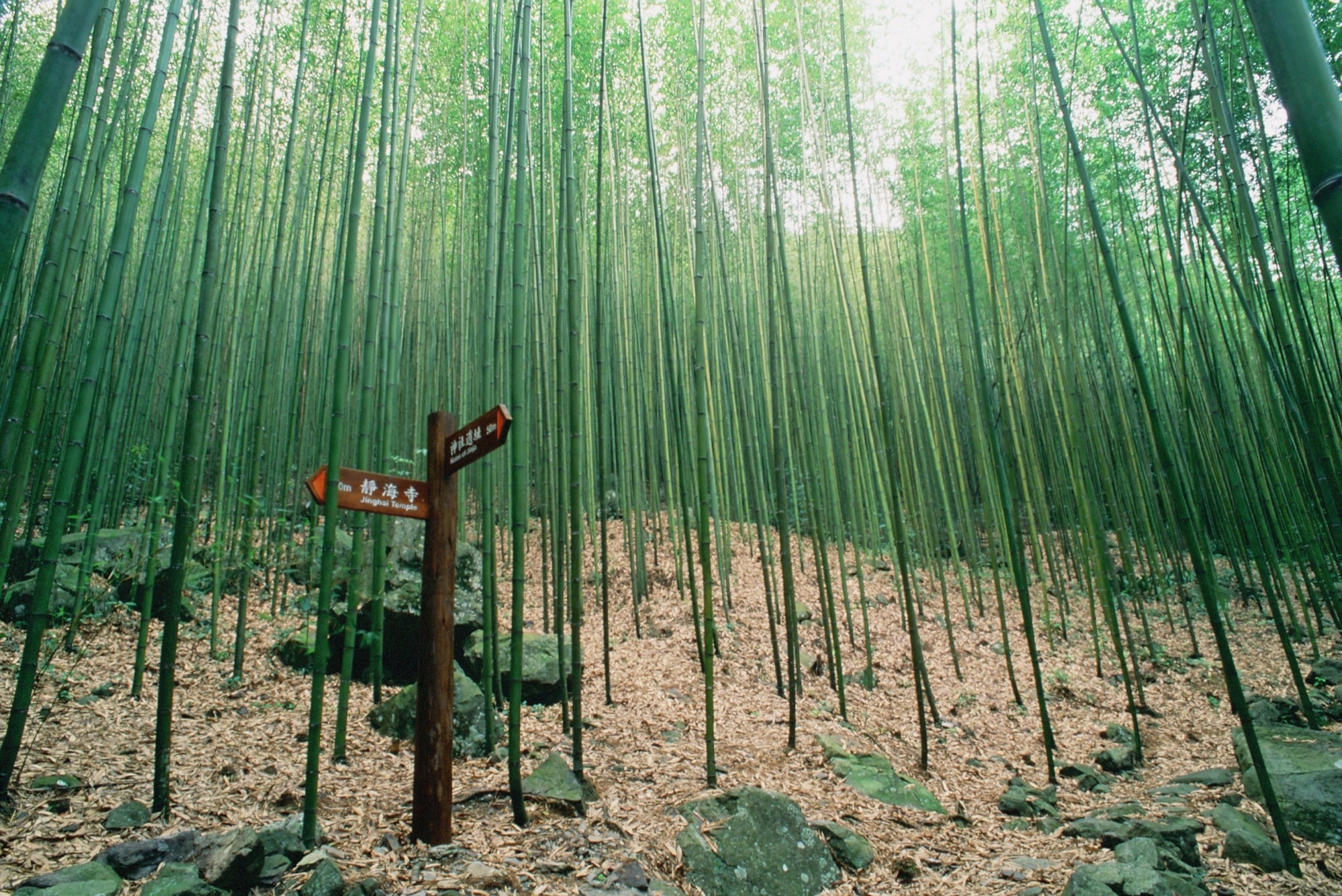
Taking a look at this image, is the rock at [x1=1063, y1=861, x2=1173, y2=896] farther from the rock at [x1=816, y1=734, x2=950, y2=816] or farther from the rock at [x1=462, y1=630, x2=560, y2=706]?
the rock at [x1=462, y1=630, x2=560, y2=706]

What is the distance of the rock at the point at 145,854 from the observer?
143cm

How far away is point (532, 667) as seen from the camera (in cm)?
291

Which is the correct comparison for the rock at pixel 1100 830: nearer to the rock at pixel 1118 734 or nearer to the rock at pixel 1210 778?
the rock at pixel 1210 778

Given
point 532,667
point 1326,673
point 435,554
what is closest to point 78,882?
point 435,554

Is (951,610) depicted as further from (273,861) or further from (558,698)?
(273,861)

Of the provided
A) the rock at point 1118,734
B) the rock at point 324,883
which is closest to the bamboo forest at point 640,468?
the rock at point 324,883

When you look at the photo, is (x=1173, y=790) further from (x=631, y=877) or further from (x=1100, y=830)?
(x=631, y=877)

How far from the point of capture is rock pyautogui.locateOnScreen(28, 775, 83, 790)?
1717 mm

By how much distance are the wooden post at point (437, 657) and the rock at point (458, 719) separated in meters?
0.55

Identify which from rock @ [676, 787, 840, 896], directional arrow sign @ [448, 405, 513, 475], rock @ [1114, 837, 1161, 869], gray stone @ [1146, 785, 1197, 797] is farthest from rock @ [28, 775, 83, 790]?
gray stone @ [1146, 785, 1197, 797]

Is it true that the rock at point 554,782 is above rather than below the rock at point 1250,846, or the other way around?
above

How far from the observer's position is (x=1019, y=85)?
4.14 m

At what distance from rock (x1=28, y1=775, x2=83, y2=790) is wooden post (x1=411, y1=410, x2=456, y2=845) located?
0.95 metres

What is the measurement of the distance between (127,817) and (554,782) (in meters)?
1.11
